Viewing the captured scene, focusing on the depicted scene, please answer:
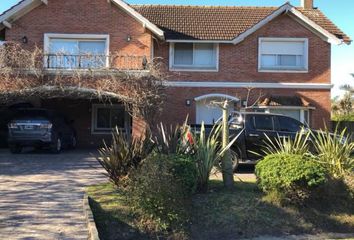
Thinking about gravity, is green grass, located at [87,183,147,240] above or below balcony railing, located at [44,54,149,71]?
below

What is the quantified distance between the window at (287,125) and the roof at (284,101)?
6.80 m

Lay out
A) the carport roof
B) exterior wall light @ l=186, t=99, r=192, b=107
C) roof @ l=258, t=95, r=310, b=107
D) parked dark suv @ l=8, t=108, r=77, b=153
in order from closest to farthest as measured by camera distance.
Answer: parked dark suv @ l=8, t=108, r=77, b=153 < the carport roof < roof @ l=258, t=95, r=310, b=107 < exterior wall light @ l=186, t=99, r=192, b=107

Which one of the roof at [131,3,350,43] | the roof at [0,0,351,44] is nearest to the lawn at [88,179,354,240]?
the roof at [0,0,351,44]

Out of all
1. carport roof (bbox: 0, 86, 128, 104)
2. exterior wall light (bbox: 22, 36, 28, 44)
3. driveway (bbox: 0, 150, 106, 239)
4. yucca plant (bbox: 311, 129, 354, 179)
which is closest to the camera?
driveway (bbox: 0, 150, 106, 239)

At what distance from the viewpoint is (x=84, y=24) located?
2239 centimetres

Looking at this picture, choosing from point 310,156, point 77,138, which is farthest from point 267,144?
point 77,138

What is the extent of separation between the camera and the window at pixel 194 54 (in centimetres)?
2375

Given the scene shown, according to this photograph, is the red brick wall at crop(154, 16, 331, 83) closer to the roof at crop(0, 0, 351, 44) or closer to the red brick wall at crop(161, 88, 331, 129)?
the roof at crop(0, 0, 351, 44)

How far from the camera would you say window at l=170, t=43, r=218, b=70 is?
23750mm

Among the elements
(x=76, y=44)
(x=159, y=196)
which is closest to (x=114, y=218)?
(x=159, y=196)

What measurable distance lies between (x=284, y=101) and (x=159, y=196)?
50.2ft

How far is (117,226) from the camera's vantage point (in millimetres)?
8953

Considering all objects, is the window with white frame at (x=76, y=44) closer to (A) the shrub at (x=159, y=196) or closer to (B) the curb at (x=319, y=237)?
(A) the shrub at (x=159, y=196)

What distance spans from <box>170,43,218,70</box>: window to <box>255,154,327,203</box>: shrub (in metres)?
13.8
